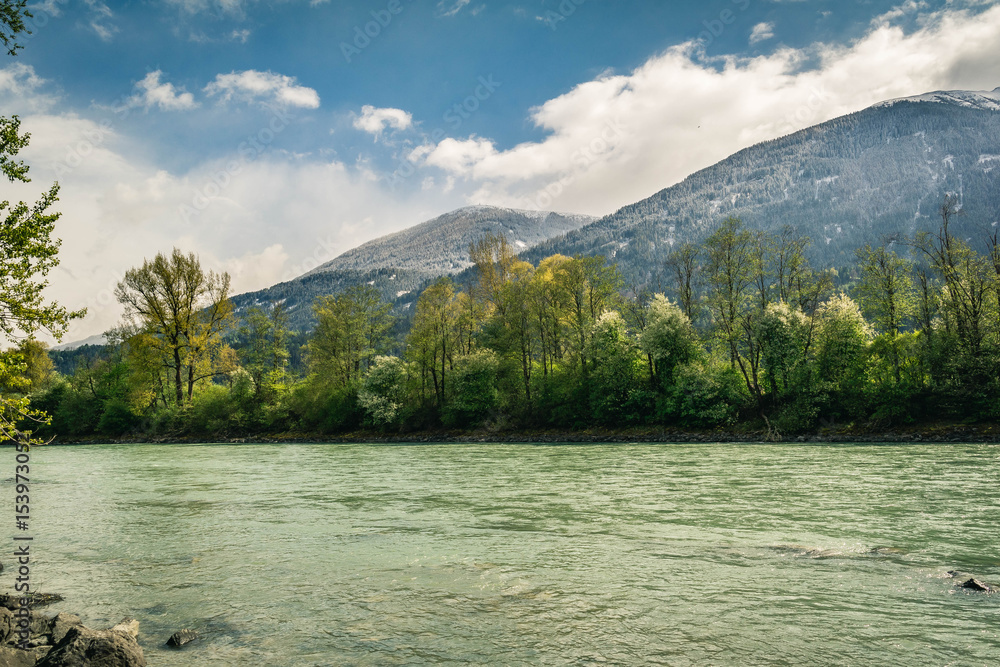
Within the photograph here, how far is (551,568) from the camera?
11664 mm

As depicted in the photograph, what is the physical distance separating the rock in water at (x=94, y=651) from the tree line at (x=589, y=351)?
44607 mm

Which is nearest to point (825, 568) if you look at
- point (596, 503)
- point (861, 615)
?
point (861, 615)

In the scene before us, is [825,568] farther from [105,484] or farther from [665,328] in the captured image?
[665,328]

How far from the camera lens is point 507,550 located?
13125mm

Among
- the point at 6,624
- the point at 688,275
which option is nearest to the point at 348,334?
the point at 688,275

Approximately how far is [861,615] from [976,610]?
170 cm

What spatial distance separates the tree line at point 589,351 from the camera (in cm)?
4178

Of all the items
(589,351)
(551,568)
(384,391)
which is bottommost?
(551,568)

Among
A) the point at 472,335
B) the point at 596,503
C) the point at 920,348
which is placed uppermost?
the point at 472,335

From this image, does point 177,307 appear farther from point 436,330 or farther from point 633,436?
point 633,436

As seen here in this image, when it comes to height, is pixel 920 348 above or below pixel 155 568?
above

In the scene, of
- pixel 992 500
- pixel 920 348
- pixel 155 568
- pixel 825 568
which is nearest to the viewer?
pixel 825 568

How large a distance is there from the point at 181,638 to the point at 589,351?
48.4 metres

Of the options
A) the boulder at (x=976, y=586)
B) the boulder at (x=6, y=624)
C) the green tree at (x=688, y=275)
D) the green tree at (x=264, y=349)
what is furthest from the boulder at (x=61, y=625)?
the green tree at (x=264, y=349)
